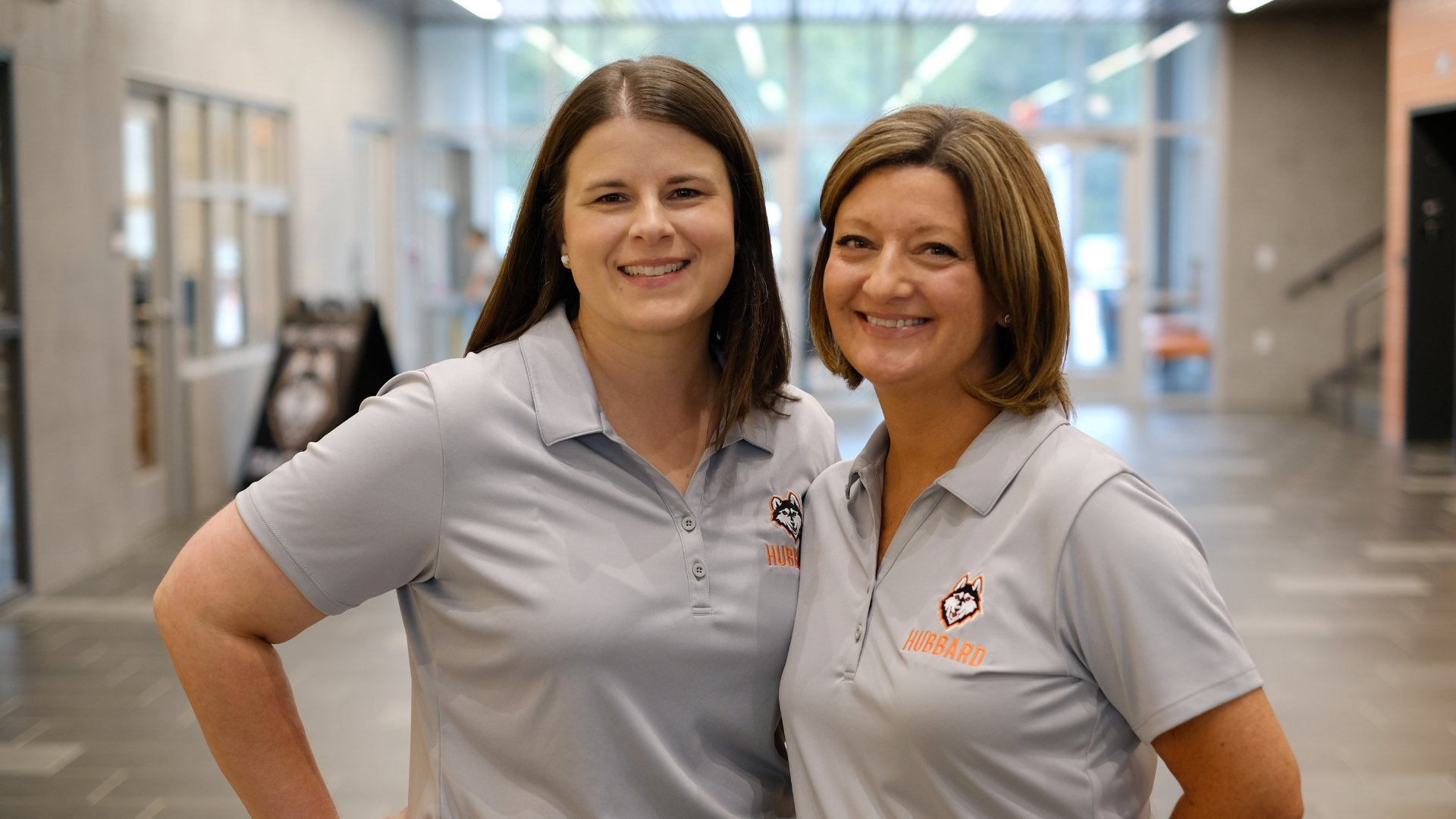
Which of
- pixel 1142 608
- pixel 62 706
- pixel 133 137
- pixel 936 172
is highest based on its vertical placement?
pixel 133 137

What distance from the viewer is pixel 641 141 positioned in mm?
1657

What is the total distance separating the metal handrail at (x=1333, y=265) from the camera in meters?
12.2

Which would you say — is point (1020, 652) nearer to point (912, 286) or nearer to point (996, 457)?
point (996, 457)

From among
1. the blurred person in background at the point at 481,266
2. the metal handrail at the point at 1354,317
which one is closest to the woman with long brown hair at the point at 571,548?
the blurred person in background at the point at 481,266

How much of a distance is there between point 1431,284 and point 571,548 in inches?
404

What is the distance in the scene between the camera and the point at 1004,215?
4.92 ft

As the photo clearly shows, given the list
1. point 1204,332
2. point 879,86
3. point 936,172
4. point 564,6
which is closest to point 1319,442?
point 1204,332

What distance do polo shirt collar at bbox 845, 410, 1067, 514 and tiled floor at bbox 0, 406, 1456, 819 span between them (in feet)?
8.03

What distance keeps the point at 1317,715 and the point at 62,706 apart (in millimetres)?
4478

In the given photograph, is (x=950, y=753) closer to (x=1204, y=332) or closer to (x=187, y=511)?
(x=187, y=511)

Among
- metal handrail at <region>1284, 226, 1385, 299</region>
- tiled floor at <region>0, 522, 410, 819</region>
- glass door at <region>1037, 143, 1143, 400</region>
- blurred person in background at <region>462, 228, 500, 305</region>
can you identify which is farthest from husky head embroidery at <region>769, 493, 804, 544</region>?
metal handrail at <region>1284, 226, 1385, 299</region>

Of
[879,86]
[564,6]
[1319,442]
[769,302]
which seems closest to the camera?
[769,302]

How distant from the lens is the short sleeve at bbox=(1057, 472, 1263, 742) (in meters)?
1.33

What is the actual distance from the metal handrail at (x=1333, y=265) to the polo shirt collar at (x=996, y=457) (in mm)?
12196
